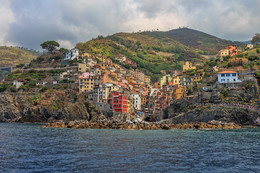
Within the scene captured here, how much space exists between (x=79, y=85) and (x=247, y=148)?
242 feet

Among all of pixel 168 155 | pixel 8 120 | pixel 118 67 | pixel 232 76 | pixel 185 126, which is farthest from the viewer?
pixel 118 67

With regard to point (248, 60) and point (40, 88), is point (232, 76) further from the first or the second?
point (40, 88)

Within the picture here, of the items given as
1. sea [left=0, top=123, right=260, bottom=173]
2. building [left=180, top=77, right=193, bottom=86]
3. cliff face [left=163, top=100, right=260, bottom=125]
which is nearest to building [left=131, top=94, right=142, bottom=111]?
building [left=180, top=77, right=193, bottom=86]

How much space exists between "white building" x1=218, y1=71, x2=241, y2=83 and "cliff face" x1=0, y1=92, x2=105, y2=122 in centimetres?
4112

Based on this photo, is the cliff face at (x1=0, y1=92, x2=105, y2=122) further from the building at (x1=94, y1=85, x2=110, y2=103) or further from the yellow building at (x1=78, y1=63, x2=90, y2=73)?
the yellow building at (x1=78, y1=63, x2=90, y2=73)

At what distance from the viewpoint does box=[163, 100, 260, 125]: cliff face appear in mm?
69000

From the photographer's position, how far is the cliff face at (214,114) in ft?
226

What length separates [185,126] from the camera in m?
66.5

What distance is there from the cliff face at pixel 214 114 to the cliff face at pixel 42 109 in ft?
84.2

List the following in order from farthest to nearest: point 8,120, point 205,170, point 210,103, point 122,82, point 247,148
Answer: point 122,82, point 8,120, point 210,103, point 247,148, point 205,170

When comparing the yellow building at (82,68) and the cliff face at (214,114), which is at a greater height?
the yellow building at (82,68)

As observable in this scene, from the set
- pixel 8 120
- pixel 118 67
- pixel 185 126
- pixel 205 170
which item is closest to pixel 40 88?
pixel 8 120

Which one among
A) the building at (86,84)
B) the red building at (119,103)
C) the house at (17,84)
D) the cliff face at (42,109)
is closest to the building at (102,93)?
the red building at (119,103)

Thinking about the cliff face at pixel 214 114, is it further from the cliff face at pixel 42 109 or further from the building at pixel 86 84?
the building at pixel 86 84
